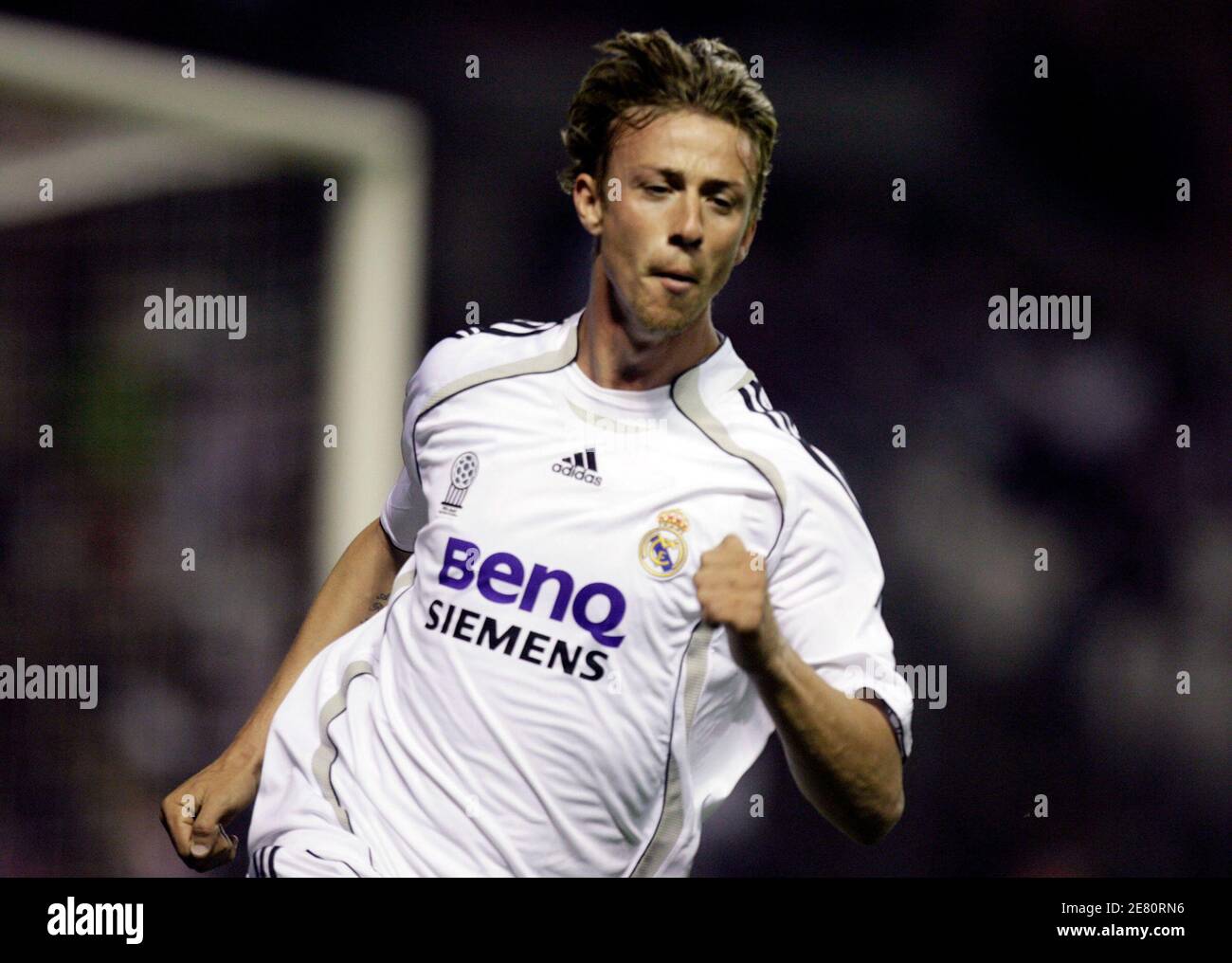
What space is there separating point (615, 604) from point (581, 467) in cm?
26

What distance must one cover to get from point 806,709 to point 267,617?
2.29 metres

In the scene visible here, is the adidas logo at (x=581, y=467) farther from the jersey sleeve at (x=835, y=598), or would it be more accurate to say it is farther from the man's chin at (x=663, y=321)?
the jersey sleeve at (x=835, y=598)

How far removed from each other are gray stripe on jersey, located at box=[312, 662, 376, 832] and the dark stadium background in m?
1.48

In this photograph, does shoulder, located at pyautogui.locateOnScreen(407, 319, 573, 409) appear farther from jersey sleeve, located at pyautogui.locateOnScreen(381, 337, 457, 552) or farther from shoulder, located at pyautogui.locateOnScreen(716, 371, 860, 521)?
shoulder, located at pyautogui.locateOnScreen(716, 371, 860, 521)

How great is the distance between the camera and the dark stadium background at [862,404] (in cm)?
402

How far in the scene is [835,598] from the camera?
246 centimetres

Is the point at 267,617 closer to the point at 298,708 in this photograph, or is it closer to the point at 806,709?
the point at 298,708

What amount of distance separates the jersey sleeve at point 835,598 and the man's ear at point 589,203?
1.94ft

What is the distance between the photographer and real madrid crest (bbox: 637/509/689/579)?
251cm
